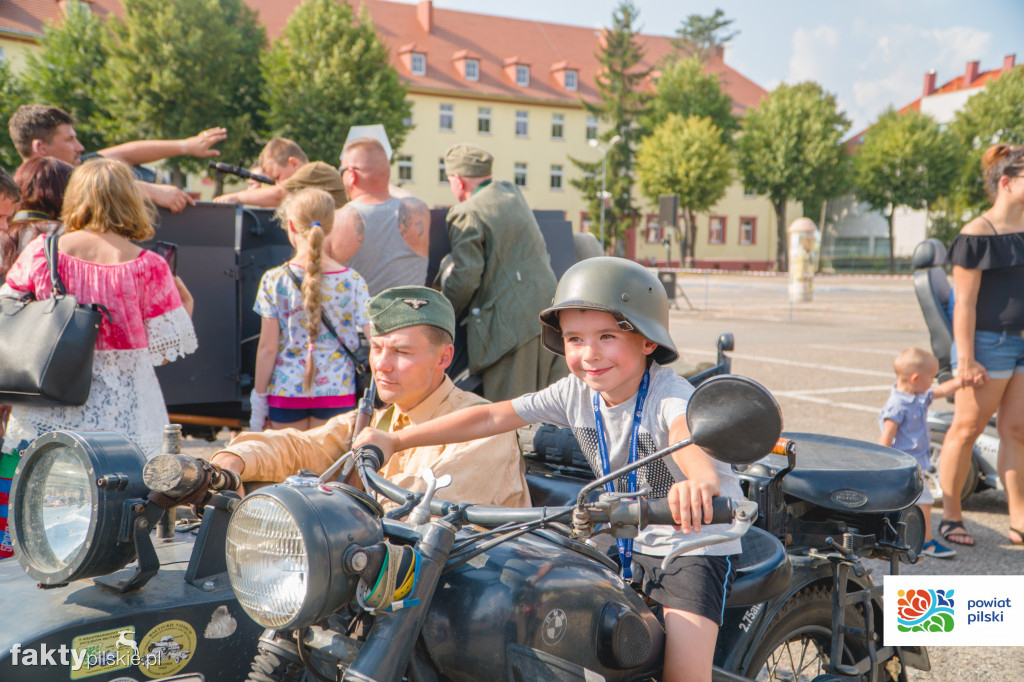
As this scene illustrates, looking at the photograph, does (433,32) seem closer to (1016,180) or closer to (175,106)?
(175,106)

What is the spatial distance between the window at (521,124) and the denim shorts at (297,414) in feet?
181

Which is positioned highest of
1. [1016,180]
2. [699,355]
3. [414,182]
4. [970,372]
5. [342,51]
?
[342,51]

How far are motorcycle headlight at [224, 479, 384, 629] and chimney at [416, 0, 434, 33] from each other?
60.4 metres

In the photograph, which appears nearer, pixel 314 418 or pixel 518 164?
pixel 314 418

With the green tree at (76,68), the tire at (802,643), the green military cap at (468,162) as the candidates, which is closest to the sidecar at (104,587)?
the tire at (802,643)

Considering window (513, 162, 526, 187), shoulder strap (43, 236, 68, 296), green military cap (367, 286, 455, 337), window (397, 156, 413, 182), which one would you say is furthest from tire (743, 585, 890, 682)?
window (513, 162, 526, 187)

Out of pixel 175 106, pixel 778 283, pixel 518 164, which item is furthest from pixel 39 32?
pixel 778 283

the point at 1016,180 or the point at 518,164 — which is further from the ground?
the point at 518,164

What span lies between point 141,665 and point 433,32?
6060cm

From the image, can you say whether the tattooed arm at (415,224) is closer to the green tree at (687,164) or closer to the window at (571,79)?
→ the green tree at (687,164)

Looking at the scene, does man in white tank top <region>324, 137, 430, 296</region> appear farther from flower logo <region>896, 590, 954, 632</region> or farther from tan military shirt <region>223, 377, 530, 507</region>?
flower logo <region>896, 590, 954, 632</region>

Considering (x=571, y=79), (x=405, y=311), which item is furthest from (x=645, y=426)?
(x=571, y=79)

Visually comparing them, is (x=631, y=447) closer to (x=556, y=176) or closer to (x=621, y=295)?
(x=621, y=295)

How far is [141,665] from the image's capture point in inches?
60.6
